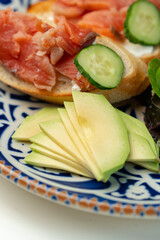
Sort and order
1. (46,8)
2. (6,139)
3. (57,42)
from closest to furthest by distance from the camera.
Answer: (6,139), (57,42), (46,8)

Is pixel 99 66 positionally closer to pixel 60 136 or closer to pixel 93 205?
pixel 60 136

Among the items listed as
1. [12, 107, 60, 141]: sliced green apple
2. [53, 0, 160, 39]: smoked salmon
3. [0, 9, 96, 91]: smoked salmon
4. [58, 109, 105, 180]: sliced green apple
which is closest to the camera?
[58, 109, 105, 180]: sliced green apple

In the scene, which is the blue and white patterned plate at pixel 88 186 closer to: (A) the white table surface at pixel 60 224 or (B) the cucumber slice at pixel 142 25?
(A) the white table surface at pixel 60 224

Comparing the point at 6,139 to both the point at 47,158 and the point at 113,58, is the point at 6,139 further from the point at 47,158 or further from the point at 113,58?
the point at 113,58

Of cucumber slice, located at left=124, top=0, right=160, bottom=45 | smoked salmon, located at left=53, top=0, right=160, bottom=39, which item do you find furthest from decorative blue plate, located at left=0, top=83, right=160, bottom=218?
smoked salmon, located at left=53, top=0, right=160, bottom=39

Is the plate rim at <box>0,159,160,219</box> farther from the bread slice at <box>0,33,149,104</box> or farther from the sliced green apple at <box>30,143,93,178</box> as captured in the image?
the bread slice at <box>0,33,149,104</box>

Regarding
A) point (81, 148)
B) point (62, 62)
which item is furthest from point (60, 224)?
point (62, 62)

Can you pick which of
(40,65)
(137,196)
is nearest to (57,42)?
(40,65)

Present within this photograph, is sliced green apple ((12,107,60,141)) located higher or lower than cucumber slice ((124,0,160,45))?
lower

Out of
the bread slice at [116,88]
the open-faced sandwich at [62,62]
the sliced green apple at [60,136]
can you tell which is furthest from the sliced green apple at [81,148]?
the bread slice at [116,88]
